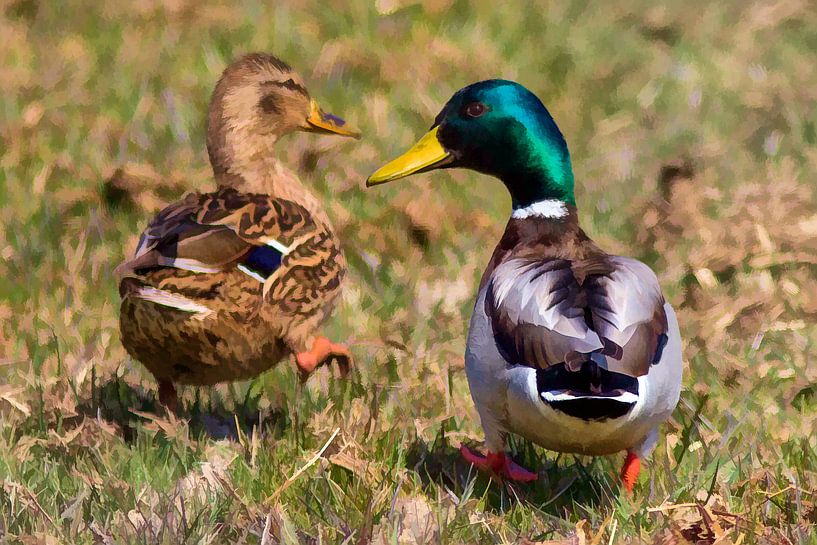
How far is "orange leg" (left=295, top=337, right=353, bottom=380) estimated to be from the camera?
4.76m

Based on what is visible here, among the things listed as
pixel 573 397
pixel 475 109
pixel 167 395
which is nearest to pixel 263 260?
pixel 167 395

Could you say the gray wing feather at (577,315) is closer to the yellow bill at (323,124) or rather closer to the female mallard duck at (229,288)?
the female mallard duck at (229,288)

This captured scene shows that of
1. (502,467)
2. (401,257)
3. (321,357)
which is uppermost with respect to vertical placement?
(321,357)

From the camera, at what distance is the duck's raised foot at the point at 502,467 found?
13.8ft

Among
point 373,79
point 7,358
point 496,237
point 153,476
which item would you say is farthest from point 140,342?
point 373,79

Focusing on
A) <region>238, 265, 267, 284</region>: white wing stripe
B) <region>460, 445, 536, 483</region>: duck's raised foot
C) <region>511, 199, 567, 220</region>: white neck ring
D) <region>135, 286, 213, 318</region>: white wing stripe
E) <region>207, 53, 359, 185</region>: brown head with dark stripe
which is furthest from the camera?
<region>207, 53, 359, 185</region>: brown head with dark stripe

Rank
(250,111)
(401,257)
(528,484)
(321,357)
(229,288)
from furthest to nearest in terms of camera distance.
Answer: (401,257), (250,111), (321,357), (229,288), (528,484)

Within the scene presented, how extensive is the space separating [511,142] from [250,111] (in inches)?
45.4

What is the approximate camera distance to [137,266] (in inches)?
175

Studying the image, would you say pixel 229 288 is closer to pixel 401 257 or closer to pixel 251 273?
pixel 251 273

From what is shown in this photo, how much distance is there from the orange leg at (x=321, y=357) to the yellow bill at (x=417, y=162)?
56cm

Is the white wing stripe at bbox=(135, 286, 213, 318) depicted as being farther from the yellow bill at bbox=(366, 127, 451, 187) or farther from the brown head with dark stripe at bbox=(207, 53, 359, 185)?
the brown head with dark stripe at bbox=(207, 53, 359, 185)

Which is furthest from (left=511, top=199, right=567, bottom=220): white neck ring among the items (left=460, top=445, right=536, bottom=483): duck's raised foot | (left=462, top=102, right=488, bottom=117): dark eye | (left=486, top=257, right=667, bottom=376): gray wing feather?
(left=460, top=445, right=536, bottom=483): duck's raised foot

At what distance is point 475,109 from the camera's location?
479cm
